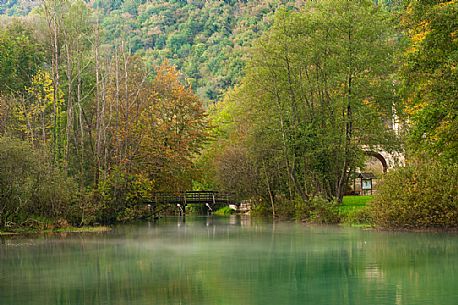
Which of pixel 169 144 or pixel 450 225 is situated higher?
pixel 169 144

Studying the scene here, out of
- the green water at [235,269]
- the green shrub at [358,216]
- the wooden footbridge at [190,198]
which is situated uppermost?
the wooden footbridge at [190,198]

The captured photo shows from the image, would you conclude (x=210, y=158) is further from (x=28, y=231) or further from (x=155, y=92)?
(x=28, y=231)

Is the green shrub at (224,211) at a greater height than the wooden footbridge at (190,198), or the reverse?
the wooden footbridge at (190,198)

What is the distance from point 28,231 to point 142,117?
48.3 feet

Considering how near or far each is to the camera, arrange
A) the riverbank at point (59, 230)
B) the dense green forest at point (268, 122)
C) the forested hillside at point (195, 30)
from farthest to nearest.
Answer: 1. the forested hillside at point (195, 30)
2. the riverbank at point (59, 230)
3. the dense green forest at point (268, 122)

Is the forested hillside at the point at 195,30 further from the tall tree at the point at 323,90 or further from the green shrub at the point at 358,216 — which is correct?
the green shrub at the point at 358,216

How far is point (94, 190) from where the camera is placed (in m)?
36.2

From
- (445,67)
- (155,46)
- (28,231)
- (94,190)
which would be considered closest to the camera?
(445,67)

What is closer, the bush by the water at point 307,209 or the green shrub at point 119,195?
the bush by the water at point 307,209

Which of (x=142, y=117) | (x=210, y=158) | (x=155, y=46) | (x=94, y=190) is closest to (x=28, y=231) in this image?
(x=94, y=190)

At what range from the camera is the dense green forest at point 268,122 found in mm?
27766

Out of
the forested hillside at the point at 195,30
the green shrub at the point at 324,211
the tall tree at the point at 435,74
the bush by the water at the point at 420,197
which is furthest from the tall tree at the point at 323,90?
the forested hillside at the point at 195,30

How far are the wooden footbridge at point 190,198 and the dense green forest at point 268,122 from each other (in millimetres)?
761

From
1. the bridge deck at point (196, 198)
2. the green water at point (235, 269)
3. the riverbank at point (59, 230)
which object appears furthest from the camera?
the bridge deck at point (196, 198)
